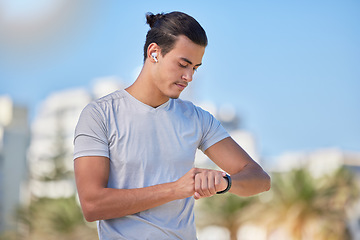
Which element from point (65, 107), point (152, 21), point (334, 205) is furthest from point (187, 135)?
point (65, 107)

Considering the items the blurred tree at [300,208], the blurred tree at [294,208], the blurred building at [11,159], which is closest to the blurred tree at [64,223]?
the blurred tree at [294,208]

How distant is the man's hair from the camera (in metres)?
1.96

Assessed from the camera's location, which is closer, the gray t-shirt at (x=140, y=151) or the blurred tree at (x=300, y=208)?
the gray t-shirt at (x=140, y=151)

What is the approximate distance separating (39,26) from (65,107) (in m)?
20.7

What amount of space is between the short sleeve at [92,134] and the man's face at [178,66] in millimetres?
244

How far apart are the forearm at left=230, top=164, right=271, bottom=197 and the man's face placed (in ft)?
1.20

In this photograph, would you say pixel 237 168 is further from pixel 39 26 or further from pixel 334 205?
pixel 39 26

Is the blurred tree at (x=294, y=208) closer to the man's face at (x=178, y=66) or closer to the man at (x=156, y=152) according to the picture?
the man at (x=156, y=152)

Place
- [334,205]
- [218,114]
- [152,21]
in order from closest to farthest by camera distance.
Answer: [152,21]
[334,205]
[218,114]

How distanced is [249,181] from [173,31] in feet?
1.94

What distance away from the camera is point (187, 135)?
2.03 meters

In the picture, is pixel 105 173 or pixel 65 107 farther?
pixel 65 107

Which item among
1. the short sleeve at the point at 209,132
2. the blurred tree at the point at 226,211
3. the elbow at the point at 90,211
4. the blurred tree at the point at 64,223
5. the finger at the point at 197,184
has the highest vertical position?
the short sleeve at the point at 209,132

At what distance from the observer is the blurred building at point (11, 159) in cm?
4091
